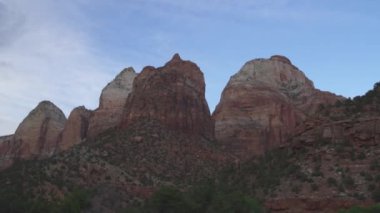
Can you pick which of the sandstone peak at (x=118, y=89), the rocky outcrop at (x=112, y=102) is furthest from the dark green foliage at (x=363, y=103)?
the sandstone peak at (x=118, y=89)

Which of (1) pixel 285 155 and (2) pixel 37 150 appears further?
(2) pixel 37 150

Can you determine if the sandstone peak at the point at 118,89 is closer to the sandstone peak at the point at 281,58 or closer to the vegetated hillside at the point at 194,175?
the sandstone peak at the point at 281,58

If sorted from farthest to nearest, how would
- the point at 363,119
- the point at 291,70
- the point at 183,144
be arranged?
the point at 291,70
the point at 183,144
the point at 363,119

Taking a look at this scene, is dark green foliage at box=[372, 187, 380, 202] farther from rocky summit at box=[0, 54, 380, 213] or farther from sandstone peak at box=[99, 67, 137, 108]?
sandstone peak at box=[99, 67, 137, 108]

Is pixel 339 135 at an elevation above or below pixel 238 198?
above

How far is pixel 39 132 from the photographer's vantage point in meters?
168

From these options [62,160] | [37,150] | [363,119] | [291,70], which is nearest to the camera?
[363,119]

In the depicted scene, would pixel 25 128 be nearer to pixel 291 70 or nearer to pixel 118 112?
pixel 118 112

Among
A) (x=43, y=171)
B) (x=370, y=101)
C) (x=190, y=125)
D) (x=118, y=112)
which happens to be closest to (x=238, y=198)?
(x=370, y=101)

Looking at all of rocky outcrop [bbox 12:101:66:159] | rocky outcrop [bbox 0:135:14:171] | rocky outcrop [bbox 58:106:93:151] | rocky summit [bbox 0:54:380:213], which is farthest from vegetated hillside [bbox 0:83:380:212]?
rocky outcrop [bbox 0:135:14:171]

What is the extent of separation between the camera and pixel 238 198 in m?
46.4

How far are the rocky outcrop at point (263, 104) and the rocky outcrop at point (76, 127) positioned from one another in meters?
29.1

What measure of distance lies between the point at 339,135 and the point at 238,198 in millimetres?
10400

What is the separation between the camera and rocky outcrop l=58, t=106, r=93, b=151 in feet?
502
